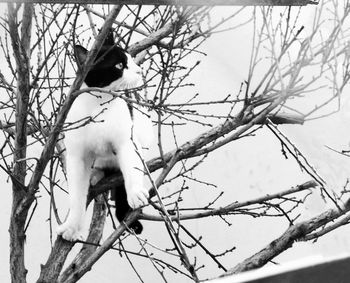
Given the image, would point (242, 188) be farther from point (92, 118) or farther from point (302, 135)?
point (92, 118)

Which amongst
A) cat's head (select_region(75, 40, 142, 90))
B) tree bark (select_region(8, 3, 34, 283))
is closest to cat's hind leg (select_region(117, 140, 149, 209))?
cat's head (select_region(75, 40, 142, 90))

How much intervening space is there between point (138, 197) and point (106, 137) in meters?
0.19

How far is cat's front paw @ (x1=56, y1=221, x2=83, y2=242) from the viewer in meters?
1.51

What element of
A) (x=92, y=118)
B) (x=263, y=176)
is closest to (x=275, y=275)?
(x=92, y=118)

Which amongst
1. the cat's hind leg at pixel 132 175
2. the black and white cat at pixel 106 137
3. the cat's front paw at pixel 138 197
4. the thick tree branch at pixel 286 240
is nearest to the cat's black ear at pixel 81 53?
the black and white cat at pixel 106 137

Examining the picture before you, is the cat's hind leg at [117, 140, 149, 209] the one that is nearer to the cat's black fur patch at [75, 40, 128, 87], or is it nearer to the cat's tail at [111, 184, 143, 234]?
the cat's tail at [111, 184, 143, 234]

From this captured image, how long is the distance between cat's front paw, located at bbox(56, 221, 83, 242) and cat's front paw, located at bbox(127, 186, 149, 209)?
213 mm

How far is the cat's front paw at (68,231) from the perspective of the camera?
1.51m

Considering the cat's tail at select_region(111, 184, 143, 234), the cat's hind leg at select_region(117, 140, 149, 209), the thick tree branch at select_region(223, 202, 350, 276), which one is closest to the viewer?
the thick tree branch at select_region(223, 202, 350, 276)

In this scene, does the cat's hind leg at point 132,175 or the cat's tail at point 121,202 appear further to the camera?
the cat's tail at point 121,202

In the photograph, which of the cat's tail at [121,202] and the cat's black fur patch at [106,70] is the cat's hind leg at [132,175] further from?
the cat's black fur patch at [106,70]

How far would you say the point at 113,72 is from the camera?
1.43 meters

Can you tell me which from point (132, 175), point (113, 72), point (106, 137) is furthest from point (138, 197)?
point (113, 72)

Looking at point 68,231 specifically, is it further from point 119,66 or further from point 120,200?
point 119,66
